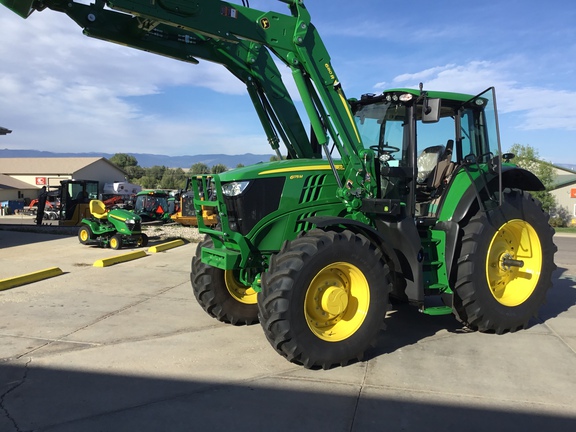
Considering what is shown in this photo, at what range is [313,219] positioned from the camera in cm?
438

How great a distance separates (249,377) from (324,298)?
991mm

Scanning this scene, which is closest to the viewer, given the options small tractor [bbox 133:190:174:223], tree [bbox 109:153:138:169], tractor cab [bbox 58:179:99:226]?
tractor cab [bbox 58:179:99:226]

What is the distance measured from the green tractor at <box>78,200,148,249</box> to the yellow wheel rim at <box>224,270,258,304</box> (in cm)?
855

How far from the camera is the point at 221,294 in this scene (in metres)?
5.38

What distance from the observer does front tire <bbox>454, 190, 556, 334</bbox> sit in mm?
4961

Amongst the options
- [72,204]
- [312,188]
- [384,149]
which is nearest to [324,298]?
[312,188]

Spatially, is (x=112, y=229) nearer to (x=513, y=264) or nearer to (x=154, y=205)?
(x=154, y=205)

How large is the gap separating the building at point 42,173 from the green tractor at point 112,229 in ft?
130

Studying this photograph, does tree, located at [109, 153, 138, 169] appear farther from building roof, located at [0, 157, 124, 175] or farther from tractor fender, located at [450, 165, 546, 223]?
tractor fender, located at [450, 165, 546, 223]

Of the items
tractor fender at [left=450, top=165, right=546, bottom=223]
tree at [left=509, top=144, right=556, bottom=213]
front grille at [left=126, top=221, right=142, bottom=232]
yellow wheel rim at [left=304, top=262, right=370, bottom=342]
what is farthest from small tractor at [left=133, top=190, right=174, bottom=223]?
tree at [left=509, top=144, right=556, bottom=213]

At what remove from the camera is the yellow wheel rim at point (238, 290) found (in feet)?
17.9

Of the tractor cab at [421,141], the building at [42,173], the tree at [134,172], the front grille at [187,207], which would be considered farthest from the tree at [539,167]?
the tree at [134,172]

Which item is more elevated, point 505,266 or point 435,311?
point 505,266

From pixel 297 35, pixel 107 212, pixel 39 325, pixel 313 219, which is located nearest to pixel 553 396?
pixel 313 219
